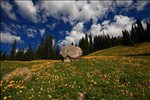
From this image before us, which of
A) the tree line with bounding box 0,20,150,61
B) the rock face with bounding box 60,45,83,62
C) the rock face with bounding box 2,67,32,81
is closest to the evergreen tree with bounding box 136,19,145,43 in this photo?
the tree line with bounding box 0,20,150,61

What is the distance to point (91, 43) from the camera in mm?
141125

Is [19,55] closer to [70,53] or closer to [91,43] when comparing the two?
[91,43]

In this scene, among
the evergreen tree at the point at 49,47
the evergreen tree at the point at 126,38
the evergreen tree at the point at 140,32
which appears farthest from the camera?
the evergreen tree at the point at 49,47

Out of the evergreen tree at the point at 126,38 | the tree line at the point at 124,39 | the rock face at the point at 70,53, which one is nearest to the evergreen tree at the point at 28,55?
the tree line at the point at 124,39

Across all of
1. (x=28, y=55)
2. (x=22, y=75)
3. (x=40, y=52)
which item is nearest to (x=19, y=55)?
(x=28, y=55)

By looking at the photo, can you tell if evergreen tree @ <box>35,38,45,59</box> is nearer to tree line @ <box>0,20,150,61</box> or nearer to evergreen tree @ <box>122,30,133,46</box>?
tree line @ <box>0,20,150,61</box>

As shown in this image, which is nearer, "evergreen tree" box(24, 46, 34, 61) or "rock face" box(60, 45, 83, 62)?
"rock face" box(60, 45, 83, 62)

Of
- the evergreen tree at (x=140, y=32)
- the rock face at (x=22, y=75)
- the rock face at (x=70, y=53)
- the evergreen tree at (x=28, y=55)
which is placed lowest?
the rock face at (x=22, y=75)

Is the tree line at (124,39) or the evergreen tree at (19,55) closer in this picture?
the tree line at (124,39)

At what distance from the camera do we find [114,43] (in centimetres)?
13088

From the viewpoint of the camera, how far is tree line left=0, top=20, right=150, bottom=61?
111 meters

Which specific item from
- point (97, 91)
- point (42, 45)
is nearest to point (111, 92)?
point (97, 91)

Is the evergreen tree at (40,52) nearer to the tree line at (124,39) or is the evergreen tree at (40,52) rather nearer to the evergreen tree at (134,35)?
the tree line at (124,39)

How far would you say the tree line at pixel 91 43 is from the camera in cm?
11128
